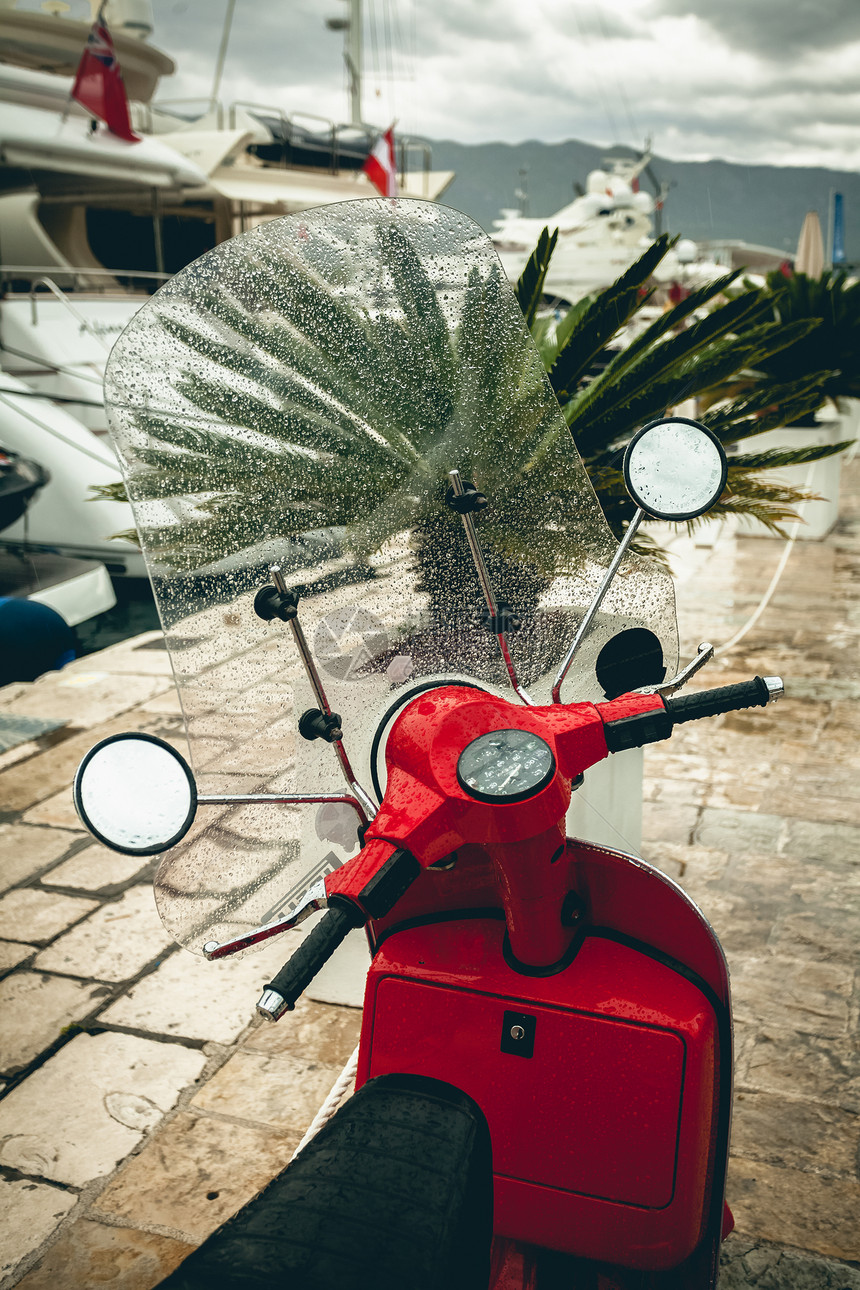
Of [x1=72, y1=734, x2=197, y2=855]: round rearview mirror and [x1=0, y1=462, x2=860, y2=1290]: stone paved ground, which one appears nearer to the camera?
[x1=72, y1=734, x2=197, y2=855]: round rearview mirror

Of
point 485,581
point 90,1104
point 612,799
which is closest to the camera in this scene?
point 485,581

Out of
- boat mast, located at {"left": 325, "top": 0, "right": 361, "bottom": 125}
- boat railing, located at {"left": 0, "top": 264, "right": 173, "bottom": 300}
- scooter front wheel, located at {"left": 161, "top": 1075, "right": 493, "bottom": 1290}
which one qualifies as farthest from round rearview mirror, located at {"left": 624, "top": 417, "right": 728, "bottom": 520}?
boat mast, located at {"left": 325, "top": 0, "right": 361, "bottom": 125}

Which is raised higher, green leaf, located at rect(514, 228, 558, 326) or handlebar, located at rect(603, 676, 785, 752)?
green leaf, located at rect(514, 228, 558, 326)

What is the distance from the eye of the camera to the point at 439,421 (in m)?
1.38

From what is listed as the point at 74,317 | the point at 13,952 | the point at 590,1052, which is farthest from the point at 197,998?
the point at 74,317

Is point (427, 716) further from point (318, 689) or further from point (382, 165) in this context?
point (382, 165)

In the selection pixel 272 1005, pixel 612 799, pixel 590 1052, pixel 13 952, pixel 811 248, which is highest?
pixel 811 248

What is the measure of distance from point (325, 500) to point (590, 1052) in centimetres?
82

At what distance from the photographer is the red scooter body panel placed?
1242 mm

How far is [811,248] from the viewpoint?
34.6 feet

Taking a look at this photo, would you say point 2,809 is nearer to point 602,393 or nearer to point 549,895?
point 602,393

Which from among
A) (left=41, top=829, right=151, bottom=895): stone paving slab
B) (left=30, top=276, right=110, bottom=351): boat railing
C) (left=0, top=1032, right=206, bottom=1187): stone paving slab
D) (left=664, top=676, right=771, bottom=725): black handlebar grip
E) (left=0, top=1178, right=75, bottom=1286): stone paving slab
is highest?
(left=664, top=676, right=771, bottom=725): black handlebar grip

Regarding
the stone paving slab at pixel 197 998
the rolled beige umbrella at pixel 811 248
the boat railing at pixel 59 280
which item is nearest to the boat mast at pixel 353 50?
the boat railing at pixel 59 280

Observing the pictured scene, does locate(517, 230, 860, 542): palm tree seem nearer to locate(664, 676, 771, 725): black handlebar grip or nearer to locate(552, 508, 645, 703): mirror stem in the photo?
locate(552, 508, 645, 703): mirror stem
